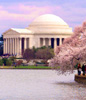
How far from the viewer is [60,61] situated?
223ft

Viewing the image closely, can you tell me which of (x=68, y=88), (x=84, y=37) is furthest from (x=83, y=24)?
(x=68, y=88)

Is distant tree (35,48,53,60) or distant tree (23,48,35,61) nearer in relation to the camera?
distant tree (35,48,53,60)

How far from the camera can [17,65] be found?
479 feet

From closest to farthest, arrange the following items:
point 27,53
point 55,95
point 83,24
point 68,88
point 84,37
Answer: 1. point 55,95
2. point 68,88
3. point 84,37
4. point 83,24
5. point 27,53

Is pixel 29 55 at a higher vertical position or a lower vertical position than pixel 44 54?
lower

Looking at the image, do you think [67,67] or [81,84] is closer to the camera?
[81,84]

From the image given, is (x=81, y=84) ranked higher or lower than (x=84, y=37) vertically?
lower

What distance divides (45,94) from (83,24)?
37.0 m

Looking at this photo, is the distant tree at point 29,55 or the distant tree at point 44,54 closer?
the distant tree at point 44,54

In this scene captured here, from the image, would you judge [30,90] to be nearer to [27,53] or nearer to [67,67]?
[67,67]

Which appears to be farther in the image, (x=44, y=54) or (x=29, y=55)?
(x=29, y=55)

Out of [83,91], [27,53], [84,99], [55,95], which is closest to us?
[84,99]

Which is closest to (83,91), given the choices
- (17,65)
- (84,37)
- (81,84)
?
(81,84)

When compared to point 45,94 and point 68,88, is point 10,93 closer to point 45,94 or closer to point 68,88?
point 45,94
